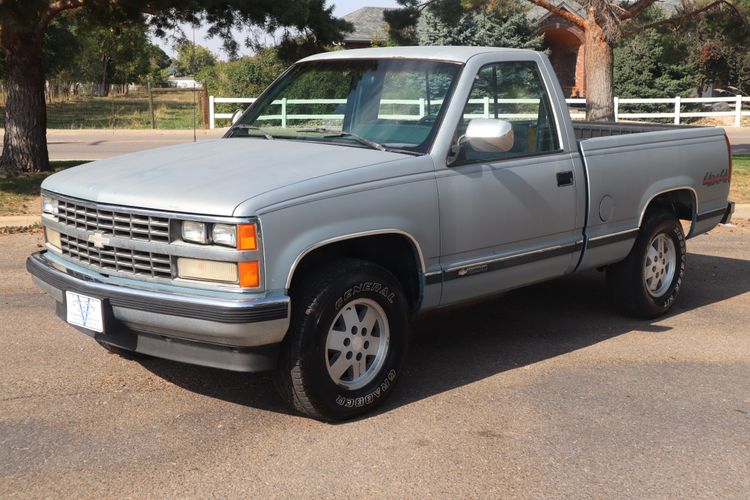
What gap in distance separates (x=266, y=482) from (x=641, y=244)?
12.2 ft

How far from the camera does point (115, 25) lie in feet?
47.3

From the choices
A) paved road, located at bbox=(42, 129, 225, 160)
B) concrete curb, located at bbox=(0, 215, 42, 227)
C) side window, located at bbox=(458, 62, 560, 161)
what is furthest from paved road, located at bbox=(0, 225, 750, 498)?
paved road, located at bbox=(42, 129, 225, 160)

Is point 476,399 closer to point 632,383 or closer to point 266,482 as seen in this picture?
point 632,383

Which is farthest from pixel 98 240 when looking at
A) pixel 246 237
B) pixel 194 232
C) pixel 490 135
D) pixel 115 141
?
pixel 115 141

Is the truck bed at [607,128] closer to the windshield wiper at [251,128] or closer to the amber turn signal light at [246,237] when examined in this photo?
the windshield wiper at [251,128]

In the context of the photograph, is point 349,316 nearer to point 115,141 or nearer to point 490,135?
point 490,135

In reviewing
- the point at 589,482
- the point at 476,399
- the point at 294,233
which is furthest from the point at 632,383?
the point at 294,233

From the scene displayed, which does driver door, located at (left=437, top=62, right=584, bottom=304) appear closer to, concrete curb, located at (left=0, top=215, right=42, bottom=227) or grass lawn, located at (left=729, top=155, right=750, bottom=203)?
concrete curb, located at (left=0, top=215, right=42, bottom=227)

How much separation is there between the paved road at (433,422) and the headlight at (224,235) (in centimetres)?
100

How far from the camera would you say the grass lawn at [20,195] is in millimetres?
11892

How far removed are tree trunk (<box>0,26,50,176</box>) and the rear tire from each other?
33.7 feet

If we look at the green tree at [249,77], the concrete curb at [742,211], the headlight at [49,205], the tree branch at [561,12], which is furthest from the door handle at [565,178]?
the green tree at [249,77]

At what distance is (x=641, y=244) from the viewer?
6852 millimetres

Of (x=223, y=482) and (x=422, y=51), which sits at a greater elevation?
(x=422, y=51)
